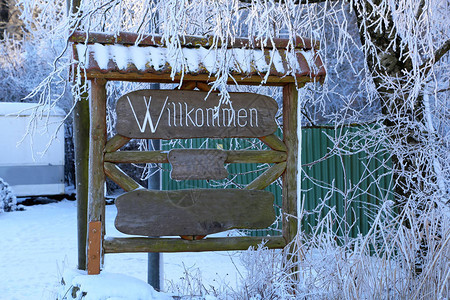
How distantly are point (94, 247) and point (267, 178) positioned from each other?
1556mm

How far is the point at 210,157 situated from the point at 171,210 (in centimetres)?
54

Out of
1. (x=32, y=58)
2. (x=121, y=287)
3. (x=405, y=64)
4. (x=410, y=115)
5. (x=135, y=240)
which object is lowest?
(x=121, y=287)

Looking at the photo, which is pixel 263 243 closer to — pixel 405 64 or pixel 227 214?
pixel 227 214

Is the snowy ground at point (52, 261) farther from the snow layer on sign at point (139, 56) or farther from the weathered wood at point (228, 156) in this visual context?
the snow layer on sign at point (139, 56)

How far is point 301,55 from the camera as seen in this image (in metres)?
4.51

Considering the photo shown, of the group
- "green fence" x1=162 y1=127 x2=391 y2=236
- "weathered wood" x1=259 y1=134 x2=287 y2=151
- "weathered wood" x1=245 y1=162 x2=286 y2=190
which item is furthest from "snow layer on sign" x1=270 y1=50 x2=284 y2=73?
"green fence" x1=162 y1=127 x2=391 y2=236

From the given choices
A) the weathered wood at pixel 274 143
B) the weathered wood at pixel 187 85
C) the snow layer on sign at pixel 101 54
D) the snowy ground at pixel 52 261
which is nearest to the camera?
the snow layer on sign at pixel 101 54

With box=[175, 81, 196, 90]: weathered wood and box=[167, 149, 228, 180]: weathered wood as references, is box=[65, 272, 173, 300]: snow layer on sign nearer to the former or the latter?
box=[167, 149, 228, 180]: weathered wood

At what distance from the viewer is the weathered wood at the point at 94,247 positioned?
4227 mm

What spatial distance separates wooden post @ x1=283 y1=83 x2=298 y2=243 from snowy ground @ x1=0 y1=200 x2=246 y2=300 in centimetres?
57

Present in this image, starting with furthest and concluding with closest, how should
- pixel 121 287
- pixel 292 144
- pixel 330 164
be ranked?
1. pixel 330 164
2. pixel 292 144
3. pixel 121 287

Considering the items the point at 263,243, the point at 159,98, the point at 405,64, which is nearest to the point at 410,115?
the point at 405,64

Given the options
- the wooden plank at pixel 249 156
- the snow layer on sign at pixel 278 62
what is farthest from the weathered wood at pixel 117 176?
the snow layer on sign at pixel 278 62

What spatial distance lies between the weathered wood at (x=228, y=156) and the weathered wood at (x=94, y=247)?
55 centimetres
